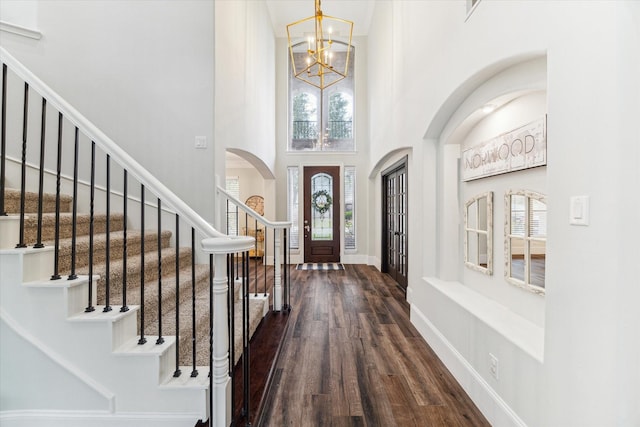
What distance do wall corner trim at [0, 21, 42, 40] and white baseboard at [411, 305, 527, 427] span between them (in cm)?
472

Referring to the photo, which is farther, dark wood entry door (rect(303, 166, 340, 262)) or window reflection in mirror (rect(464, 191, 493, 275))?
dark wood entry door (rect(303, 166, 340, 262))

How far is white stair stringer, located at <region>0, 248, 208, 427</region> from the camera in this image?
153 cm

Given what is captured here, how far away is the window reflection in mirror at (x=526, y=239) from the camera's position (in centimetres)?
179

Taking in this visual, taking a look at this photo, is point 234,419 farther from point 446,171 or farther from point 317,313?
point 446,171

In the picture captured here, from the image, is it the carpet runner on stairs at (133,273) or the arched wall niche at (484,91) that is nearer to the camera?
the arched wall niche at (484,91)

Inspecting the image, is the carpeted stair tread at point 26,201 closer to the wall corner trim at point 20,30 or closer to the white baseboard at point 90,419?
the white baseboard at point 90,419

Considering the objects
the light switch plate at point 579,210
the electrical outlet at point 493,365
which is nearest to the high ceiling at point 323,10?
the light switch plate at point 579,210

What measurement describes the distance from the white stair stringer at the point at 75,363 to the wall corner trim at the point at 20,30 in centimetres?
259

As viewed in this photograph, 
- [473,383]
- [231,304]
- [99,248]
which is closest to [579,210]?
[473,383]

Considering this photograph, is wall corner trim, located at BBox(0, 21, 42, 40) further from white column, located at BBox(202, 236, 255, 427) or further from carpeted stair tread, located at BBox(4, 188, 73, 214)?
white column, located at BBox(202, 236, 255, 427)

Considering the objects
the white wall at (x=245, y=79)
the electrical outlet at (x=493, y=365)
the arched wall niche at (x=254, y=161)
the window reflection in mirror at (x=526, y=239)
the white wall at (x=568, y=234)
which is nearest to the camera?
the white wall at (x=568, y=234)

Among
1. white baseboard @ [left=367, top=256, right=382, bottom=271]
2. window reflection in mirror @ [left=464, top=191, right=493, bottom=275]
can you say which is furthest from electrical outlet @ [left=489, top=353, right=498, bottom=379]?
white baseboard @ [left=367, top=256, right=382, bottom=271]

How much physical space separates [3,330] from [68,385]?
0.44 m

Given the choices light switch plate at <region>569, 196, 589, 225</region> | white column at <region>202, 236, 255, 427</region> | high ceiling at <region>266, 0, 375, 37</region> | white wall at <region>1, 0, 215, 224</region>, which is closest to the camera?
light switch plate at <region>569, 196, 589, 225</region>
